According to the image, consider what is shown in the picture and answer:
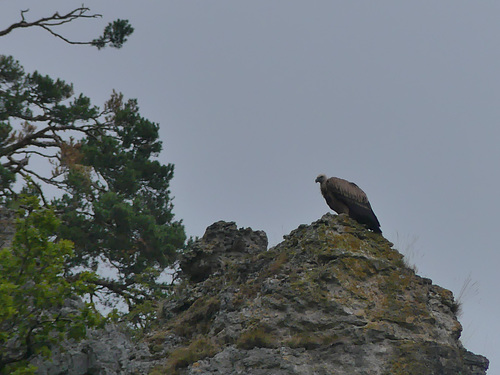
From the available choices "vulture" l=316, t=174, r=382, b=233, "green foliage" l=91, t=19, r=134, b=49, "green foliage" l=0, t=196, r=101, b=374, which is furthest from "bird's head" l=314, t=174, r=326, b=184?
"green foliage" l=91, t=19, r=134, b=49

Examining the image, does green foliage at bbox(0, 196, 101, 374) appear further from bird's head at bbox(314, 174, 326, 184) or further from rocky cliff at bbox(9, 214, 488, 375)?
bird's head at bbox(314, 174, 326, 184)

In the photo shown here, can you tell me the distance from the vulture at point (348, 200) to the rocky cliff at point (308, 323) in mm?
385

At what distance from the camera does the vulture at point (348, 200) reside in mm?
13898

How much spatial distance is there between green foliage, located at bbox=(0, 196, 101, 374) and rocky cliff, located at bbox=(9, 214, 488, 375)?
434mm

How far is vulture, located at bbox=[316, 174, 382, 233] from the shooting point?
547 inches

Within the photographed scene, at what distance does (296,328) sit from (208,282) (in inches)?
110

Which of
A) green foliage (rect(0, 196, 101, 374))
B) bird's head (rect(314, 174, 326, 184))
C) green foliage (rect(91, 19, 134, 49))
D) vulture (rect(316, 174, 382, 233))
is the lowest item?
green foliage (rect(0, 196, 101, 374))

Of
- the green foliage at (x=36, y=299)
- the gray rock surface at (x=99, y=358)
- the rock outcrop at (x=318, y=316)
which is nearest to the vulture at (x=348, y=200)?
the rock outcrop at (x=318, y=316)

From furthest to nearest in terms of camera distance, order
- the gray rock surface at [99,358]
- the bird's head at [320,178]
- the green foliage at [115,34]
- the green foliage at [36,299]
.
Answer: the green foliage at [115,34]
the bird's head at [320,178]
the gray rock surface at [99,358]
the green foliage at [36,299]

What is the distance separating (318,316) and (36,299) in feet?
13.2

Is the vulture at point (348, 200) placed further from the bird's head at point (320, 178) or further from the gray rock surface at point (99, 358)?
the gray rock surface at point (99, 358)

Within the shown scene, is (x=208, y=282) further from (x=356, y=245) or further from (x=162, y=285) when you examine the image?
(x=162, y=285)

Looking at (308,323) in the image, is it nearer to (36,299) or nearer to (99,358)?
(99,358)

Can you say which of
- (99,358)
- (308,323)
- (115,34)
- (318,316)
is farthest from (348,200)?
(115,34)
